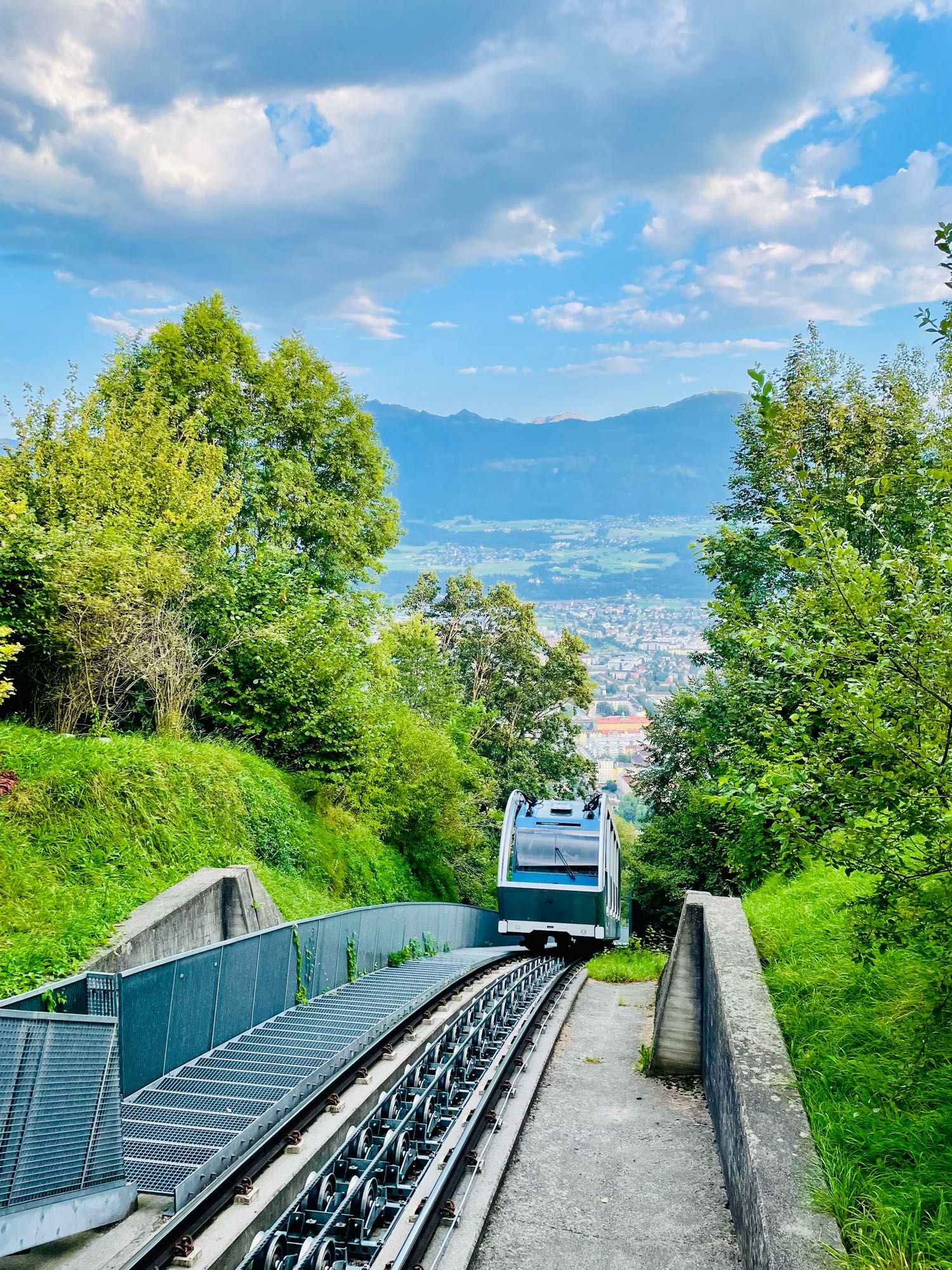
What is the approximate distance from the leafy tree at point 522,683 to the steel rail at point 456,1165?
3494 centimetres

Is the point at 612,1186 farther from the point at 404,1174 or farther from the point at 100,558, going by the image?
the point at 100,558

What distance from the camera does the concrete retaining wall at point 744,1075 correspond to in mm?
3682

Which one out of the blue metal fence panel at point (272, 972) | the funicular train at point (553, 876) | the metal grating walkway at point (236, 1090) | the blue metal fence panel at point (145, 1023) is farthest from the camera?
the funicular train at point (553, 876)

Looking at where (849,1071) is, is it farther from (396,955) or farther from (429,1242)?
(396,955)

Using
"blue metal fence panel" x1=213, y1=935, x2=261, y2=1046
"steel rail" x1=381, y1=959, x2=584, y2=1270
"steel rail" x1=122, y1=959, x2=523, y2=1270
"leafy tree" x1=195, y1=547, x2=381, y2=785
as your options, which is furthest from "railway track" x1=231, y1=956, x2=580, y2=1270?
"leafy tree" x1=195, y1=547, x2=381, y2=785

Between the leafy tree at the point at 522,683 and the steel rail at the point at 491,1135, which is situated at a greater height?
the leafy tree at the point at 522,683

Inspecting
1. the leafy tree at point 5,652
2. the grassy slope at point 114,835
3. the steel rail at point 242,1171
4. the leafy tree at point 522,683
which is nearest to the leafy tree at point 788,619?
the steel rail at point 242,1171

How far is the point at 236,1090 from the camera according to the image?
19.8ft

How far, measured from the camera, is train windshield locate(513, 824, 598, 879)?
21016 mm

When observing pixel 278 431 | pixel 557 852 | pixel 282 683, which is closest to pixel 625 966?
pixel 557 852

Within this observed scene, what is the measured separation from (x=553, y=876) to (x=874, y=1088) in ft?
54.1

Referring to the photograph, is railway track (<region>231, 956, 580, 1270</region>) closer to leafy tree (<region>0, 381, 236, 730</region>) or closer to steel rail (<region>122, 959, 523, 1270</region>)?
steel rail (<region>122, 959, 523, 1270</region>)

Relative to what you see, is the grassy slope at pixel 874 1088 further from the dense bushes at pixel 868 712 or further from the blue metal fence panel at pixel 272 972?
the blue metal fence panel at pixel 272 972

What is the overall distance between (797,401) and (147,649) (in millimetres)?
15817
